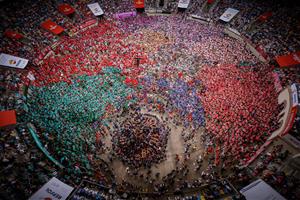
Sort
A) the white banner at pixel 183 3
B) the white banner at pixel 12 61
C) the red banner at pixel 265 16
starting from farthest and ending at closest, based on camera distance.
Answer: the white banner at pixel 183 3
the red banner at pixel 265 16
the white banner at pixel 12 61

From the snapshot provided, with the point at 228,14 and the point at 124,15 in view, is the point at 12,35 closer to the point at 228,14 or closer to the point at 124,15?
the point at 124,15

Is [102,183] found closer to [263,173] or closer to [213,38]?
[263,173]

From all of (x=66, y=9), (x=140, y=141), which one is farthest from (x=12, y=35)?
(x=140, y=141)

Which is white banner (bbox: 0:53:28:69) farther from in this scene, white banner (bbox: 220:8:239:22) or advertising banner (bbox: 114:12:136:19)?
white banner (bbox: 220:8:239:22)

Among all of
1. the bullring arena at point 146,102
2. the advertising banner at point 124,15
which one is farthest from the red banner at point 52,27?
the advertising banner at point 124,15

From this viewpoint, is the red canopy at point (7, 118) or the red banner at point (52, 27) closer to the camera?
the red canopy at point (7, 118)

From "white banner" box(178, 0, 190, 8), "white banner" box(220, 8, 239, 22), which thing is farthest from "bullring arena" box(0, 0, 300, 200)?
"white banner" box(178, 0, 190, 8)

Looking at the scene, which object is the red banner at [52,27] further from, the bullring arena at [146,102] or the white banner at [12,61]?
the white banner at [12,61]
